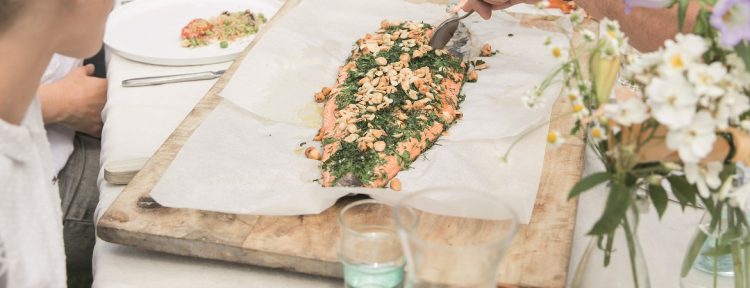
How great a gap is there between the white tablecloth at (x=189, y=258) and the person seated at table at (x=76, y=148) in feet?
1.17

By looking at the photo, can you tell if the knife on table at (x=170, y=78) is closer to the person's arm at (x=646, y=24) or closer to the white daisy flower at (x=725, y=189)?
the person's arm at (x=646, y=24)

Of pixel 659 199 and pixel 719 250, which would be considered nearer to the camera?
pixel 659 199

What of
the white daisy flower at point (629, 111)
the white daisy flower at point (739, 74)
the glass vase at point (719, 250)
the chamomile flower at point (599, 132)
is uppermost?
the white daisy flower at point (739, 74)

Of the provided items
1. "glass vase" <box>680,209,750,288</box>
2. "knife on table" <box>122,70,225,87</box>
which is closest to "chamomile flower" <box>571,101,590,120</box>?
"glass vase" <box>680,209,750,288</box>

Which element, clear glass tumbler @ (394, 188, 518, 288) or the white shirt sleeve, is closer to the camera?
clear glass tumbler @ (394, 188, 518, 288)

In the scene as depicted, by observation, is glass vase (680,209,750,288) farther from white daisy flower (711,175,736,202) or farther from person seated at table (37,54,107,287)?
person seated at table (37,54,107,287)

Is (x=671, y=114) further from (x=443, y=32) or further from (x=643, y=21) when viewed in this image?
(x=443, y=32)

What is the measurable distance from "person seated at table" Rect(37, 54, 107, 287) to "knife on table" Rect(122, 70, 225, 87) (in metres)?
0.27

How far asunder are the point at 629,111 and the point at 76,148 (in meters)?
2.11

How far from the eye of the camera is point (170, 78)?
238 cm

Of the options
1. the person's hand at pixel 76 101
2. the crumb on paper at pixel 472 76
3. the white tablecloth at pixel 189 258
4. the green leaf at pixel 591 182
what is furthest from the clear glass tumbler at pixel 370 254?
the person's hand at pixel 76 101

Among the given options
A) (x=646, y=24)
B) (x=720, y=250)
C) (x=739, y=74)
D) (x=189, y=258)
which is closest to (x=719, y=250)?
(x=720, y=250)

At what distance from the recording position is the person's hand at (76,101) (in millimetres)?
2457

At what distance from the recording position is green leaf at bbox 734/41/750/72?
0.93m
